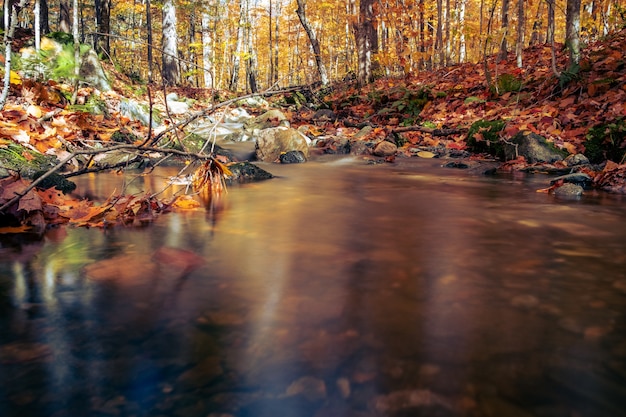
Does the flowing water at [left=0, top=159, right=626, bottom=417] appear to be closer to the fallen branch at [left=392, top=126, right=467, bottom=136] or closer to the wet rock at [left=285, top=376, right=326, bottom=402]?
the wet rock at [left=285, top=376, right=326, bottom=402]

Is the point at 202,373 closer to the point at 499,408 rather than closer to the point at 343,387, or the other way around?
the point at 343,387

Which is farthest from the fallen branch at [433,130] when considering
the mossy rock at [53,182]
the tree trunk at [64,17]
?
the tree trunk at [64,17]

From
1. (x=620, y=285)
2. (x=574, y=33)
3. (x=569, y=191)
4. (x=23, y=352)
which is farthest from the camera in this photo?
(x=574, y=33)

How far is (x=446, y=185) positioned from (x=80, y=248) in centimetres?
434

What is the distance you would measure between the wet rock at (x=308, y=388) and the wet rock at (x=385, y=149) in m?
7.90

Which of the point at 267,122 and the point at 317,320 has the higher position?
the point at 267,122

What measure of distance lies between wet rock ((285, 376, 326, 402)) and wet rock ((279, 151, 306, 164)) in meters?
7.27

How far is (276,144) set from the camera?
9.03 meters

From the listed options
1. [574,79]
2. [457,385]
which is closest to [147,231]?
[457,385]

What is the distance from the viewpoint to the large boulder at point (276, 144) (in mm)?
8945

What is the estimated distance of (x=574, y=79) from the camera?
845 centimetres

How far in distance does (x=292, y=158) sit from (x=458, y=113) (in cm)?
427

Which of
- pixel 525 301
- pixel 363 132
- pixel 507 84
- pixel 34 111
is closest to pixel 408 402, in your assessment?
pixel 525 301

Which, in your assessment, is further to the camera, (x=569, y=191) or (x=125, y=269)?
(x=569, y=191)
